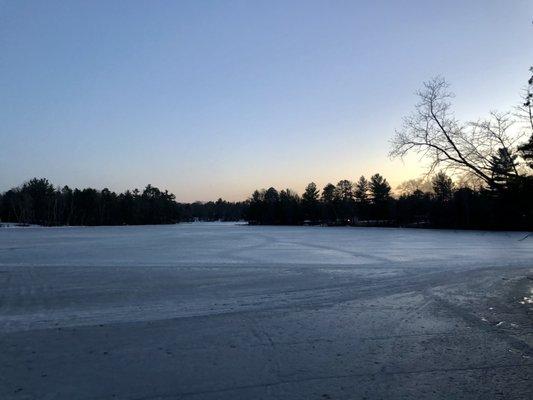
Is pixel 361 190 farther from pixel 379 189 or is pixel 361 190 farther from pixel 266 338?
pixel 266 338

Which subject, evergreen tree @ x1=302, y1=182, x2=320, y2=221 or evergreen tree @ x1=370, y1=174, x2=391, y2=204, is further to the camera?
evergreen tree @ x1=302, y1=182, x2=320, y2=221

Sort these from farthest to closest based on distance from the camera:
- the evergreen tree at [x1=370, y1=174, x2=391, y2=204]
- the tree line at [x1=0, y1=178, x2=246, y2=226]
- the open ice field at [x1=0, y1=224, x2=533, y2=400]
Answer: the tree line at [x1=0, y1=178, x2=246, y2=226] → the evergreen tree at [x1=370, y1=174, x2=391, y2=204] → the open ice field at [x1=0, y1=224, x2=533, y2=400]

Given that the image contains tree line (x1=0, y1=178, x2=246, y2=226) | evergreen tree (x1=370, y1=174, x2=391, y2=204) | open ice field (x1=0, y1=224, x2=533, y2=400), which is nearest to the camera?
open ice field (x1=0, y1=224, x2=533, y2=400)

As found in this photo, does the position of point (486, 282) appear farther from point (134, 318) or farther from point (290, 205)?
point (290, 205)

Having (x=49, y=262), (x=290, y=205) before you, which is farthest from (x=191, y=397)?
(x=290, y=205)

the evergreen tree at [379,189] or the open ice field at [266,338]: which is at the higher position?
the evergreen tree at [379,189]

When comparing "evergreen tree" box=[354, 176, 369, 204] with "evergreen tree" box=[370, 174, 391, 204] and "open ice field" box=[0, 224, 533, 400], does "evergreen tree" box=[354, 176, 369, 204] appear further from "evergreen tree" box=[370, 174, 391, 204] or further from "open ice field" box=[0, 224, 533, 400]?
"open ice field" box=[0, 224, 533, 400]

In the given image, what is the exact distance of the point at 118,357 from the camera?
5867 mm

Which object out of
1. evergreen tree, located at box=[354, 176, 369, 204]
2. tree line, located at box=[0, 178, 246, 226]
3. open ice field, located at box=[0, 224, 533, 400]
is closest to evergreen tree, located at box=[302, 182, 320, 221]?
evergreen tree, located at box=[354, 176, 369, 204]

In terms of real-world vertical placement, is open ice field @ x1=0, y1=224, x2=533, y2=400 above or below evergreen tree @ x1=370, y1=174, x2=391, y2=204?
below

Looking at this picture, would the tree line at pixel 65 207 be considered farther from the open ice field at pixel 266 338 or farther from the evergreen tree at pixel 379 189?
the open ice field at pixel 266 338

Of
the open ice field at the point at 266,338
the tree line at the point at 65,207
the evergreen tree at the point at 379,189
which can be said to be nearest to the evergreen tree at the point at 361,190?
the evergreen tree at the point at 379,189

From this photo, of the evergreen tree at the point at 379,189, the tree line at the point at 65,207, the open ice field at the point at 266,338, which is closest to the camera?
the open ice field at the point at 266,338

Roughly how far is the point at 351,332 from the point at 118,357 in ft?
12.4
